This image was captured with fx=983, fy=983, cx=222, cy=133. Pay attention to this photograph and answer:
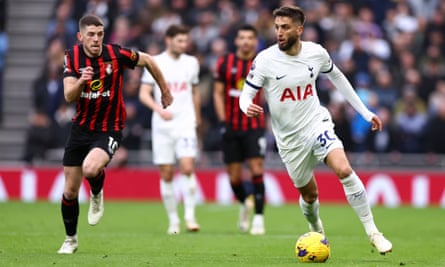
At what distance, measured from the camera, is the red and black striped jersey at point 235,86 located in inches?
577

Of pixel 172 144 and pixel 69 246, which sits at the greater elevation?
pixel 172 144

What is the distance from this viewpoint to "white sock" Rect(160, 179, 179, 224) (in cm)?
1465

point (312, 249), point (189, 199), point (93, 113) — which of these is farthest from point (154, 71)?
point (189, 199)

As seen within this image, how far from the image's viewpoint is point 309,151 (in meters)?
10.9

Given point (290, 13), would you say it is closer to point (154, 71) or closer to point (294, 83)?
point (294, 83)

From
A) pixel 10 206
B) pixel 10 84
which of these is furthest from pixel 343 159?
pixel 10 84

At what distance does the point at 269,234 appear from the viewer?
14.1 metres

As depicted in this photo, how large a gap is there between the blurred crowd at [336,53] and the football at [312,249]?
11.2 meters

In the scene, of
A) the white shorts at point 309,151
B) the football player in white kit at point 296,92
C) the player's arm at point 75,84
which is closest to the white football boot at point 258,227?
the white shorts at point 309,151

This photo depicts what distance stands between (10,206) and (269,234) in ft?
25.0

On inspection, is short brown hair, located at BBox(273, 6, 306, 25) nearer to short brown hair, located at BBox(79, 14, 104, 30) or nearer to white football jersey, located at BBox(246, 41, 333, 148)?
white football jersey, located at BBox(246, 41, 333, 148)

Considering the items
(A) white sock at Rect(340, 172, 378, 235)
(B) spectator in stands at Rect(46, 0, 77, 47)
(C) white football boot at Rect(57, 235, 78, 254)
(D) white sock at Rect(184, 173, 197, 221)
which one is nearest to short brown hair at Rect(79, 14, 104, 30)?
(C) white football boot at Rect(57, 235, 78, 254)

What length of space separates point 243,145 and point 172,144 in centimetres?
109

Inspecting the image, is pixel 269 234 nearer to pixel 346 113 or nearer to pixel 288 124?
pixel 288 124
